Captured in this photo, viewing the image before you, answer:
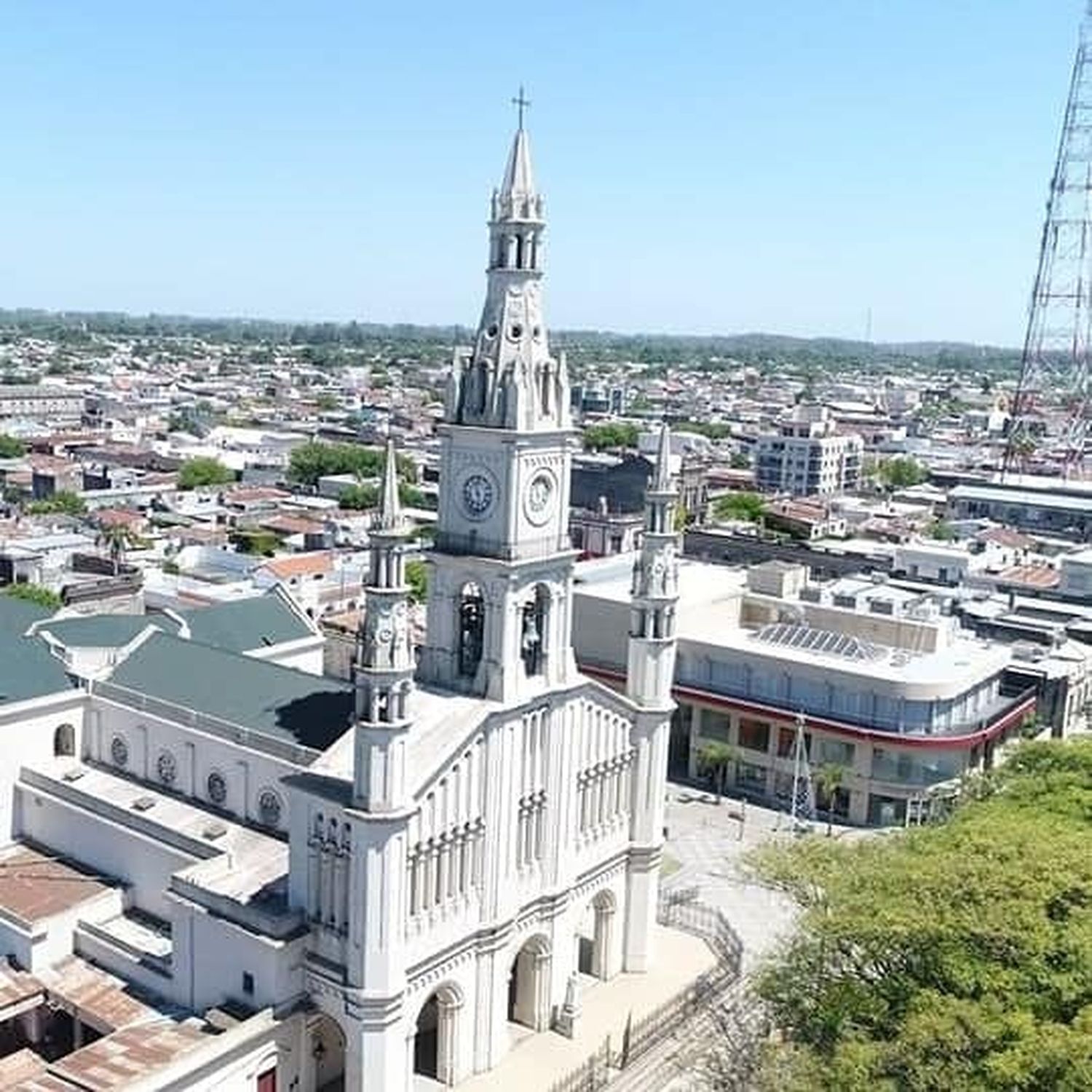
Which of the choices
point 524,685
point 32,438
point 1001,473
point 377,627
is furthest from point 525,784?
point 32,438

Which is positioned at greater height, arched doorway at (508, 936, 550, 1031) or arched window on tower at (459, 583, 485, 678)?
arched window on tower at (459, 583, 485, 678)

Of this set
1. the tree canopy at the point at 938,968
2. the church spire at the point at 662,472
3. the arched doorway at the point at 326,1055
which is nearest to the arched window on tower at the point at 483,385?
the church spire at the point at 662,472

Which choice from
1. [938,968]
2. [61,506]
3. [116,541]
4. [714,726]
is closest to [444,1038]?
[938,968]

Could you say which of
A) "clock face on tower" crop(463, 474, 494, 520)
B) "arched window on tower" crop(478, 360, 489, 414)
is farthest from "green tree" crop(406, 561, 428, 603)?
"arched window on tower" crop(478, 360, 489, 414)

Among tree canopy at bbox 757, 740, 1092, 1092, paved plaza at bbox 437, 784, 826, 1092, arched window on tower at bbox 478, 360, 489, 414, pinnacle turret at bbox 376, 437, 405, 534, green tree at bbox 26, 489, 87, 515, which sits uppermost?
arched window on tower at bbox 478, 360, 489, 414

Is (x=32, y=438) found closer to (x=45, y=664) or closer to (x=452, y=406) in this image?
(x=45, y=664)

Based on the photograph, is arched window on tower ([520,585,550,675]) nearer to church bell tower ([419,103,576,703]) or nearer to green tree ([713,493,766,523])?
church bell tower ([419,103,576,703])
